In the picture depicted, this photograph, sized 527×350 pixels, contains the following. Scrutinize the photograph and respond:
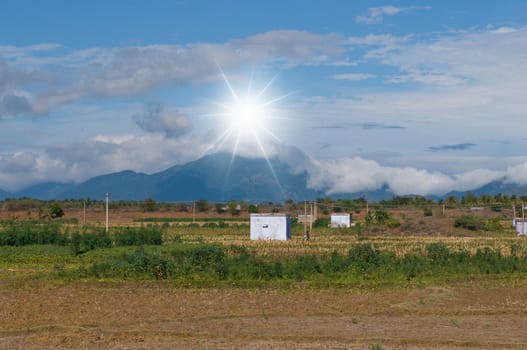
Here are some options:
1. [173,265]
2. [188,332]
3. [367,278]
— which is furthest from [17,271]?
[188,332]

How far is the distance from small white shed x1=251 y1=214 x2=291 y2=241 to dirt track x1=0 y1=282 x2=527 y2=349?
3091 centimetres

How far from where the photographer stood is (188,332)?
15.4 m

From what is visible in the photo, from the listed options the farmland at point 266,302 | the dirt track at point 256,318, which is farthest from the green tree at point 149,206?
the dirt track at point 256,318

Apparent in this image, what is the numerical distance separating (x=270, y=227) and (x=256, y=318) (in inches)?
1481

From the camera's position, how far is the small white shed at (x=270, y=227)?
5488 cm

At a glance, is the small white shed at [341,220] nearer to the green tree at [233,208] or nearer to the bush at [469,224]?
the bush at [469,224]

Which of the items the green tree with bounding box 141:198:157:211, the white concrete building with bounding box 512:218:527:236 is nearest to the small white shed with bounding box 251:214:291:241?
the white concrete building with bounding box 512:218:527:236

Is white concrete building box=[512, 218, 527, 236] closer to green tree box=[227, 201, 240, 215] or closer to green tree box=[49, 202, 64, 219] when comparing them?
green tree box=[227, 201, 240, 215]

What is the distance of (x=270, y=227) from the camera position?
2170 inches

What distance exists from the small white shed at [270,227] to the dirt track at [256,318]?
101ft

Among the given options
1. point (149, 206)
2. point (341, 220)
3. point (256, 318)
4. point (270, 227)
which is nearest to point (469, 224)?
point (341, 220)

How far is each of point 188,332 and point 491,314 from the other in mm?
8101

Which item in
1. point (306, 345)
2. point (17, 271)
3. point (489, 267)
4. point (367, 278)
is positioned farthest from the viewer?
point (17, 271)

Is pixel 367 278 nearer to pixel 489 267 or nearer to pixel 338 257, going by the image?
pixel 338 257
